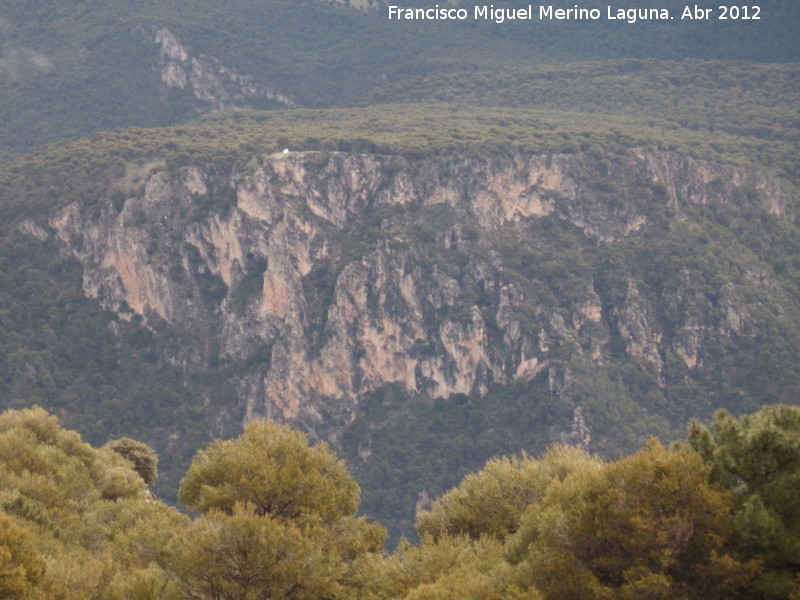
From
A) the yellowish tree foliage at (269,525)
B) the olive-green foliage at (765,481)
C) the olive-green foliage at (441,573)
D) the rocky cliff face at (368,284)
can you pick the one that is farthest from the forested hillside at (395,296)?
the olive-green foliage at (765,481)

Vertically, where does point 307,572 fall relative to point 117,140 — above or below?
below

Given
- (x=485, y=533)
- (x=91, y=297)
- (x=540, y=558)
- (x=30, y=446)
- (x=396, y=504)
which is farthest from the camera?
(x=91, y=297)

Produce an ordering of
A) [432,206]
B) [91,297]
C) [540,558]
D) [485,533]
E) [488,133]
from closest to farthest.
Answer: [540,558] < [485,533] < [91,297] < [432,206] < [488,133]

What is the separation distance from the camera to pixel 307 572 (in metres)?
34.3

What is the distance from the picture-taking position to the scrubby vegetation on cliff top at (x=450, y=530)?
1129 inches

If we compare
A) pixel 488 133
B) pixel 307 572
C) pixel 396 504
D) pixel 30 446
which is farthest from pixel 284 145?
pixel 307 572

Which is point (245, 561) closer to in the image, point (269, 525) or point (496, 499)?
point (269, 525)

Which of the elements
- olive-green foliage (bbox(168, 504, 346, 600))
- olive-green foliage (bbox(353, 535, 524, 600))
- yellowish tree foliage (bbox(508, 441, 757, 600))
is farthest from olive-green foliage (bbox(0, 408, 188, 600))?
yellowish tree foliage (bbox(508, 441, 757, 600))

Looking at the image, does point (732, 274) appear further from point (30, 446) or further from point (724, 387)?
point (30, 446)

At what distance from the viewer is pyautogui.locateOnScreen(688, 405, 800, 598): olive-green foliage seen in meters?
27.9

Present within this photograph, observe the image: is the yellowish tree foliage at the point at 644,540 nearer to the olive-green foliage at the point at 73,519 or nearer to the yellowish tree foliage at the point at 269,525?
the yellowish tree foliage at the point at 269,525

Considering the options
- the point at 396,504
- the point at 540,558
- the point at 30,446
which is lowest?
the point at 540,558

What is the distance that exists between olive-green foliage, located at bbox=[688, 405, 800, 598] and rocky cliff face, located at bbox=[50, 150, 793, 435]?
118 meters

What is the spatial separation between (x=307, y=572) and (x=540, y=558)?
25.2ft
